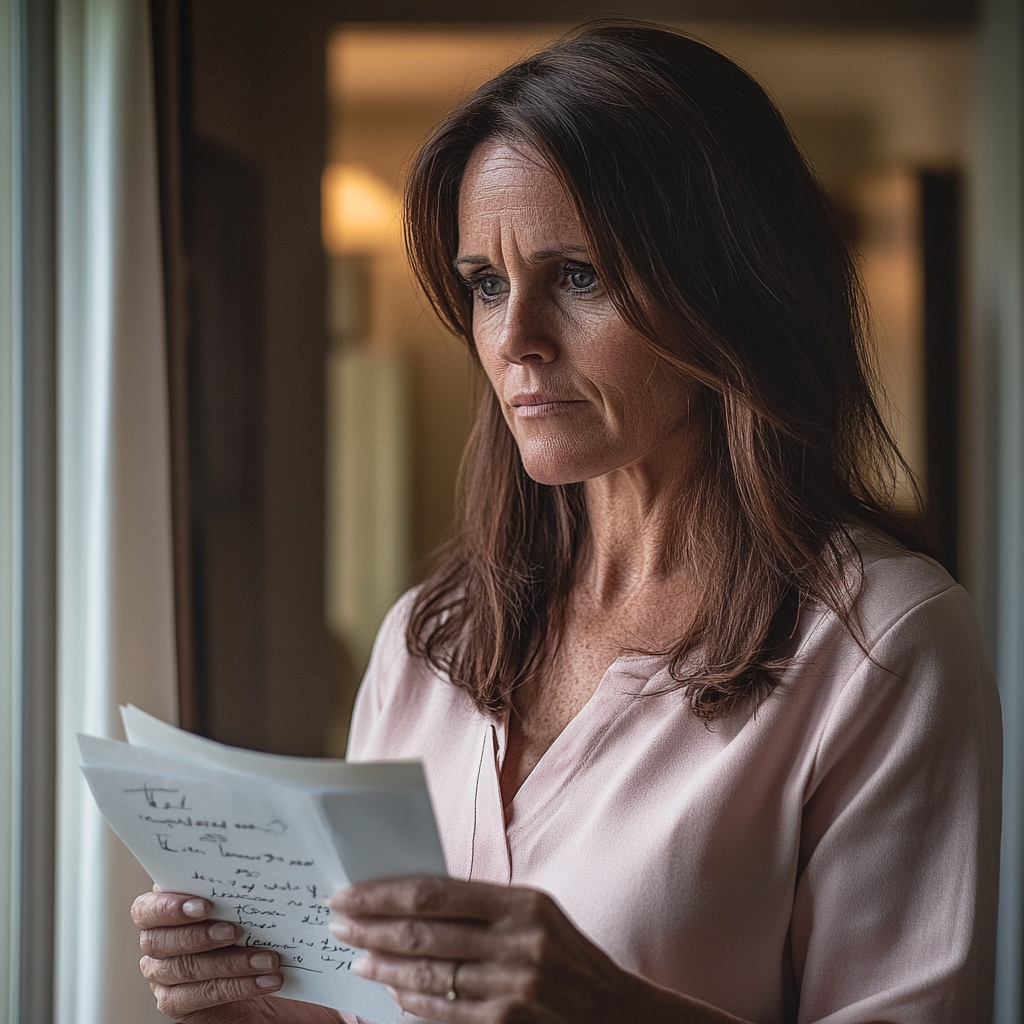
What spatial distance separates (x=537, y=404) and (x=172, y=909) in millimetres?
550

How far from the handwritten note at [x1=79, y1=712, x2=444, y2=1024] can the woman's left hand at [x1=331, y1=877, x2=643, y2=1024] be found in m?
0.02

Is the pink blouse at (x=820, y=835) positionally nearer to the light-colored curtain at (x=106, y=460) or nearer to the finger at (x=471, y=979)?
the finger at (x=471, y=979)

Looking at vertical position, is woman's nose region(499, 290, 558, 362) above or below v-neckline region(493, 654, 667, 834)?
above

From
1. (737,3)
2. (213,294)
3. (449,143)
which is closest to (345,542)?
(213,294)

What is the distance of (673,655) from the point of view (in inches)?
38.3

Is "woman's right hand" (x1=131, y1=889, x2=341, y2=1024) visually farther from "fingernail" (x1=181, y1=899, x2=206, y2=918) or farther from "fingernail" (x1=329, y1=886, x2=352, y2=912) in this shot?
"fingernail" (x1=329, y1=886, x2=352, y2=912)

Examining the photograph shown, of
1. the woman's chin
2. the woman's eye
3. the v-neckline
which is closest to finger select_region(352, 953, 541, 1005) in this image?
the v-neckline

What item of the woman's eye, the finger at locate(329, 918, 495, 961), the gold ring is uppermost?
the woman's eye

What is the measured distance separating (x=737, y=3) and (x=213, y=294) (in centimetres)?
164

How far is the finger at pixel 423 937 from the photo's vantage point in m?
0.67

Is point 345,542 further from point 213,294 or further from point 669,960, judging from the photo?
point 669,960

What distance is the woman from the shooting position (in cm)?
81

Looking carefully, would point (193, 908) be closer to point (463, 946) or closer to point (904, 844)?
point (463, 946)

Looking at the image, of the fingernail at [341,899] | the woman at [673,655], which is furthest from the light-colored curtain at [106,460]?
the fingernail at [341,899]
